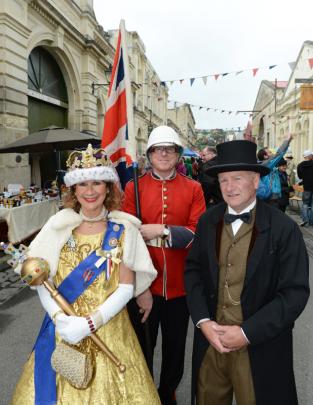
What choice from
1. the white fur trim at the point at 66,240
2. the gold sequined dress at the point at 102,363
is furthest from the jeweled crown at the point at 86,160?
the gold sequined dress at the point at 102,363

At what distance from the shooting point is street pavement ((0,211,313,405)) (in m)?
2.75

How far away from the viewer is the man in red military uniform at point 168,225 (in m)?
2.31

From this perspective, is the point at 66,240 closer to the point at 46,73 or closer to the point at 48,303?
the point at 48,303

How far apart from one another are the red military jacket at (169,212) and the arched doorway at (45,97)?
380 inches

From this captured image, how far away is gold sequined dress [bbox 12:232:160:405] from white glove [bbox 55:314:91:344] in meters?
0.15

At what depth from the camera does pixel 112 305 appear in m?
1.76

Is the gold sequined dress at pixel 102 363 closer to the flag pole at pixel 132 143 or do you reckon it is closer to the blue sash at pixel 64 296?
the blue sash at pixel 64 296

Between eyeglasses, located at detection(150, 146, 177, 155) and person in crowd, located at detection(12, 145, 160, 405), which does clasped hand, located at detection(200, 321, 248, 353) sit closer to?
person in crowd, located at detection(12, 145, 160, 405)

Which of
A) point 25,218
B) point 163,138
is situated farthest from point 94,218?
point 25,218

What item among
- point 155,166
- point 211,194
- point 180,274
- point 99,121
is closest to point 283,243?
point 180,274

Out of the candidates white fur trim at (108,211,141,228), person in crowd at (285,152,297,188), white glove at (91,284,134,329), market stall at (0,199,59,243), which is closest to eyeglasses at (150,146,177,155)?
white fur trim at (108,211,141,228)

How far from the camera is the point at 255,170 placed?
176 centimetres

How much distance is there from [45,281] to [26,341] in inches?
86.2

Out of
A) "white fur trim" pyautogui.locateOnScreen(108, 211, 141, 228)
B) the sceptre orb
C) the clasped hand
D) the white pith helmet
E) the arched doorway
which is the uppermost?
the arched doorway
